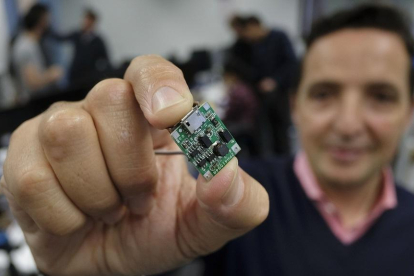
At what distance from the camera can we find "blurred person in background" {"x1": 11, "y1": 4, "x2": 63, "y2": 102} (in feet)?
7.41

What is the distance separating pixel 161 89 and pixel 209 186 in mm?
156

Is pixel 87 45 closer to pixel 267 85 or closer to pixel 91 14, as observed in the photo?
pixel 91 14

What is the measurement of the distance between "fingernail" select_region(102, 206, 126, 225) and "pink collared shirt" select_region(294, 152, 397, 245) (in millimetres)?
680

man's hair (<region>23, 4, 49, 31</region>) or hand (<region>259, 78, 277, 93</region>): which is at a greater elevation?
man's hair (<region>23, 4, 49, 31</region>)

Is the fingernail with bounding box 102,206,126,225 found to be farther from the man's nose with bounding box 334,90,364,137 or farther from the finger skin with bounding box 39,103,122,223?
the man's nose with bounding box 334,90,364,137

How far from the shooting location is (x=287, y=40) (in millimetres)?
3336

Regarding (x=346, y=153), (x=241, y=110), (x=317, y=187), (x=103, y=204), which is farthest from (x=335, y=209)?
(x=241, y=110)

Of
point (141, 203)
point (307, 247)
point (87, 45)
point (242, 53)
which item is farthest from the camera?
point (87, 45)

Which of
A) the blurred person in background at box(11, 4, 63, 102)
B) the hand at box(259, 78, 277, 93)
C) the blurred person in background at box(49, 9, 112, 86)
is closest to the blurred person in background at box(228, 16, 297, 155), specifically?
the hand at box(259, 78, 277, 93)

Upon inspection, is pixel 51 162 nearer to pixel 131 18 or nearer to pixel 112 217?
pixel 112 217

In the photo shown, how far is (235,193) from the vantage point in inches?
19.7

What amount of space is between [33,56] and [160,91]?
8.75 feet

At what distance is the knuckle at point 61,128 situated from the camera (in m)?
0.47

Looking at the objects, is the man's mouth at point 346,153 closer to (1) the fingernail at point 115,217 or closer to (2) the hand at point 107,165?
(2) the hand at point 107,165
